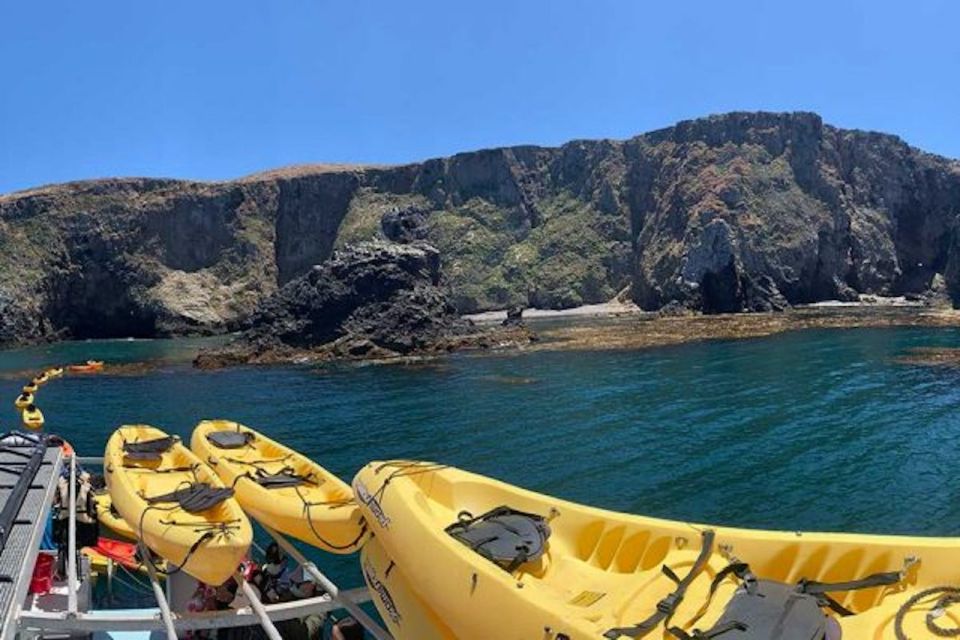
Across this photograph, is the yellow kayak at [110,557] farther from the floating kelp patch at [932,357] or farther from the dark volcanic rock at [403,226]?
the dark volcanic rock at [403,226]

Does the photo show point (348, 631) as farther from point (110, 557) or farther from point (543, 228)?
point (543, 228)

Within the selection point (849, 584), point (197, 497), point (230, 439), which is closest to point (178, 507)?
point (197, 497)

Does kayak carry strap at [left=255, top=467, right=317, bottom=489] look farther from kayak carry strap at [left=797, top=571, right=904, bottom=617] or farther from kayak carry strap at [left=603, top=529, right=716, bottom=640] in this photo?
kayak carry strap at [left=797, top=571, right=904, bottom=617]

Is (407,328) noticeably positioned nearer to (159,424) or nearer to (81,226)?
(159,424)

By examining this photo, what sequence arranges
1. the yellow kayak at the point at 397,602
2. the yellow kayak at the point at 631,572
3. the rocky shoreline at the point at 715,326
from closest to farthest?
1. the yellow kayak at the point at 631,572
2. the yellow kayak at the point at 397,602
3. the rocky shoreline at the point at 715,326

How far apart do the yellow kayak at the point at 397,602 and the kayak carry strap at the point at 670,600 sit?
1938mm

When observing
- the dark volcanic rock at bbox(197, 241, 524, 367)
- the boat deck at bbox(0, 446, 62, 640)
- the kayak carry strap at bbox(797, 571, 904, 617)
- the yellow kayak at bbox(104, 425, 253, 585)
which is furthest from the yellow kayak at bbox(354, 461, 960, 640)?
the dark volcanic rock at bbox(197, 241, 524, 367)

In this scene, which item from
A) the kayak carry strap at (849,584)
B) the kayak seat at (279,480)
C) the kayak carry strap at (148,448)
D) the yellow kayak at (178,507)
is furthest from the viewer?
the kayak carry strap at (148,448)

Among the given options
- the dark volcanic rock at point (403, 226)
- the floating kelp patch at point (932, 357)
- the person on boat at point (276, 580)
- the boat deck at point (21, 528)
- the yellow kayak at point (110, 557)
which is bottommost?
the floating kelp patch at point (932, 357)

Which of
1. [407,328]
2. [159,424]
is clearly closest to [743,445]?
[159,424]

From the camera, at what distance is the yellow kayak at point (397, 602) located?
7746mm

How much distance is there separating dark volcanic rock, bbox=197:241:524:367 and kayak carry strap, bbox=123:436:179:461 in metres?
53.7

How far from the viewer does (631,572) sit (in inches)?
320

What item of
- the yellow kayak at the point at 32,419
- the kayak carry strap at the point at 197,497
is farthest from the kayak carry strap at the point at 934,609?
the yellow kayak at the point at 32,419
